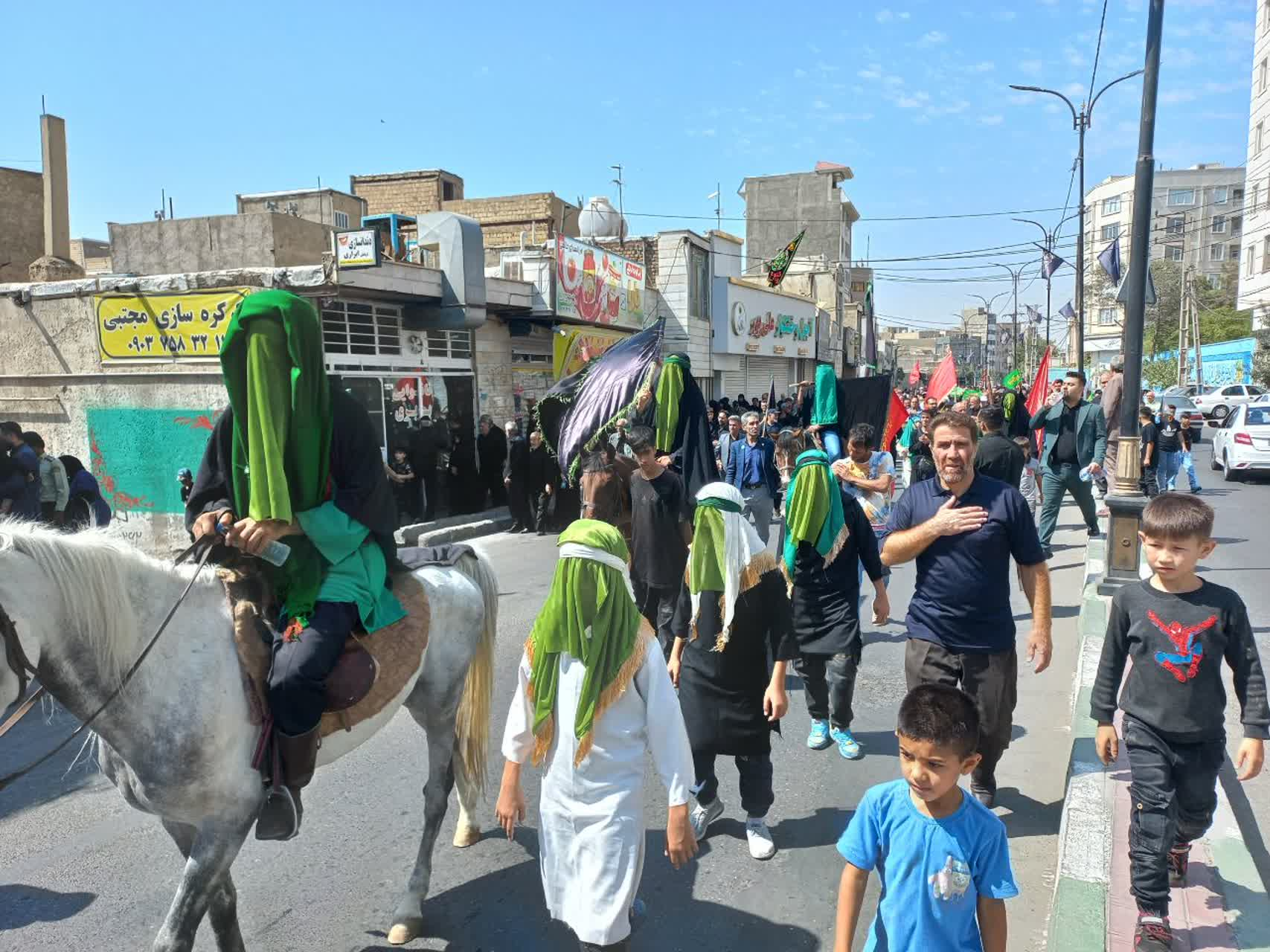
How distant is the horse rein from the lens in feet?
7.99

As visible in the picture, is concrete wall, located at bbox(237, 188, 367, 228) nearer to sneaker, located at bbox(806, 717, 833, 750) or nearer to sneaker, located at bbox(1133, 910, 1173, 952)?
sneaker, located at bbox(806, 717, 833, 750)

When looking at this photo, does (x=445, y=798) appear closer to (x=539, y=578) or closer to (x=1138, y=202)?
(x=539, y=578)

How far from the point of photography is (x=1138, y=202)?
7777mm

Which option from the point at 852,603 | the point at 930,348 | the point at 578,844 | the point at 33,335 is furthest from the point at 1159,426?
the point at 930,348

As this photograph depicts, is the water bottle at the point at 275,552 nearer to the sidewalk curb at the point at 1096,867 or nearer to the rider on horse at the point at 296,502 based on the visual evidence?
the rider on horse at the point at 296,502

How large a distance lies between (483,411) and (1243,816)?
13.5 meters

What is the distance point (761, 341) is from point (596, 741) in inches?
1124

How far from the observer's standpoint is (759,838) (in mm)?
3982

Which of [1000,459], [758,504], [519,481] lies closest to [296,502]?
[1000,459]

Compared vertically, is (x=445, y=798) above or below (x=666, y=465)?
below

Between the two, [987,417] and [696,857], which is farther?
[987,417]

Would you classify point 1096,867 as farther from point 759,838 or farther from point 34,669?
point 34,669

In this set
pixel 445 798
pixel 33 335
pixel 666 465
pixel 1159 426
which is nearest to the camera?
pixel 445 798

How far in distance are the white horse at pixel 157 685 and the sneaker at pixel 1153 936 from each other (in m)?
2.64
